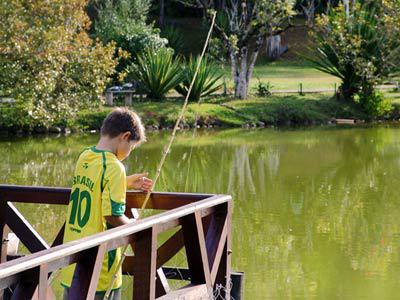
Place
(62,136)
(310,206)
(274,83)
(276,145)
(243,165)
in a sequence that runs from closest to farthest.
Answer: (310,206)
(243,165)
(276,145)
(62,136)
(274,83)

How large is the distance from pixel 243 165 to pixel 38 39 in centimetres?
680

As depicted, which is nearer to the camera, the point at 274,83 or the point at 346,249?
the point at 346,249

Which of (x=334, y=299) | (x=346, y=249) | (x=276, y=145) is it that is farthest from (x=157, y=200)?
(x=276, y=145)

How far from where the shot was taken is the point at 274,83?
117 feet

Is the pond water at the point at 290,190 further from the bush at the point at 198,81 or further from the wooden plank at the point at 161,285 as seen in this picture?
the bush at the point at 198,81

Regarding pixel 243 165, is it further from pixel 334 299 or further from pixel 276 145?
pixel 334 299

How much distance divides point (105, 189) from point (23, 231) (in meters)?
1.74

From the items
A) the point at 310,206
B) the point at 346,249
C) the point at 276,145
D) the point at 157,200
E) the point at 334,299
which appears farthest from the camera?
the point at 276,145

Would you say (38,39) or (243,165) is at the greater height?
(38,39)

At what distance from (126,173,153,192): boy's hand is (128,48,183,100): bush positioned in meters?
22.3

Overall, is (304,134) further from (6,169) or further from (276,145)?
(6,169)

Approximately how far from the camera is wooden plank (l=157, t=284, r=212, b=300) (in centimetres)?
594

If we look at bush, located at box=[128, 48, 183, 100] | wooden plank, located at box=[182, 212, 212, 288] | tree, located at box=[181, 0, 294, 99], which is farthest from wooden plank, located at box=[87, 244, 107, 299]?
tree, located at box=[181, 0, 294, 99]

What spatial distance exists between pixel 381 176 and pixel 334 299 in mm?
9287
